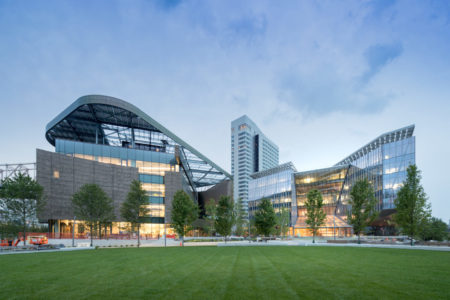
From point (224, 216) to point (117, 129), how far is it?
156 feet

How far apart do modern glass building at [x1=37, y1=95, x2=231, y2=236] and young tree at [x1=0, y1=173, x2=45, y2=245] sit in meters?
15.1

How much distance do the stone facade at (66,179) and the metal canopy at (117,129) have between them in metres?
11.2

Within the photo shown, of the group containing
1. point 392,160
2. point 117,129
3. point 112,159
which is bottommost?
point 392,160

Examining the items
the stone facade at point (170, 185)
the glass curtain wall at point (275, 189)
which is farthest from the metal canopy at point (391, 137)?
the stone facade at point (170, 185)

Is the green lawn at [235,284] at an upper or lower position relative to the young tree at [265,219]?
upper

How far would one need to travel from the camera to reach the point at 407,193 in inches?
1431

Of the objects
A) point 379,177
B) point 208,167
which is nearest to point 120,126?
point 208,167

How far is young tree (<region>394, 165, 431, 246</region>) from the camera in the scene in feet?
117

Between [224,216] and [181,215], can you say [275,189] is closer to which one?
[224,216]

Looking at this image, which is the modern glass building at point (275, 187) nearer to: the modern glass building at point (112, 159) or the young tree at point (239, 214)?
the young tree at point (239, 214)

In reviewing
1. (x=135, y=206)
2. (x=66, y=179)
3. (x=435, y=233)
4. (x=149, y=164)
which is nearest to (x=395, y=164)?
(x=435, y=233)

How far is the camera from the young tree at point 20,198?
1670 inches

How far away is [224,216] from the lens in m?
52.6

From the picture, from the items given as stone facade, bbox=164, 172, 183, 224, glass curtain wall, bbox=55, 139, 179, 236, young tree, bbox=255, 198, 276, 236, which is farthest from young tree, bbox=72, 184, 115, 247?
stone facade, bbox=164, 172, 183, 224
